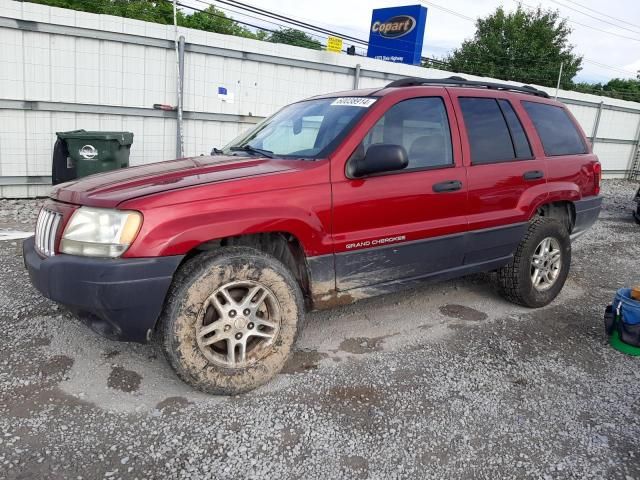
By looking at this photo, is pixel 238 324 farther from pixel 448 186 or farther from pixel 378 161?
pixel 448 186

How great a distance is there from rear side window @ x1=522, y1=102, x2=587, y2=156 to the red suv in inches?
1.6

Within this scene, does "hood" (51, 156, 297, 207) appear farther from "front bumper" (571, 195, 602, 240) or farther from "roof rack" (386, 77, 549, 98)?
"front bumper" (571, 195, 602, 240)

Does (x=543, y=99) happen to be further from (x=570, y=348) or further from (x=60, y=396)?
(x=60, y=396)

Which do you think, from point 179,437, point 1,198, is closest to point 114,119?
point 1,198

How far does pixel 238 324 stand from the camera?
2760 millimetres

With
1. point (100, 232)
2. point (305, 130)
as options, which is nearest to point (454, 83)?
point (305, 130)

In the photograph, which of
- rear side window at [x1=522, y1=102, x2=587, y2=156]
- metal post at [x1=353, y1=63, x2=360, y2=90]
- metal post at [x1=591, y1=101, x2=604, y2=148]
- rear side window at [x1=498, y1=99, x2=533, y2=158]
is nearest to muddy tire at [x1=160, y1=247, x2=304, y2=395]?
rear side window at [x1=498, y1=99, x2=533, y2=158]

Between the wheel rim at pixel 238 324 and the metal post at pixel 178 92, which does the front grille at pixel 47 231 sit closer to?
the wheel rim at pixel 238 324

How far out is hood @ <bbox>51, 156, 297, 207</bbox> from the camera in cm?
259

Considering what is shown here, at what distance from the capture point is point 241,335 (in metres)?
2.79

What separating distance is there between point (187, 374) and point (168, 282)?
533 millimetres

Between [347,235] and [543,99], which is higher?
[543,99]

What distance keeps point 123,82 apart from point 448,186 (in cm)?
659

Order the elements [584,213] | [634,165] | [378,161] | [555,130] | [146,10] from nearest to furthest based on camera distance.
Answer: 1. [378,161]
2. [555,130]
3. [584,213]
4. [634,165]
5. [146,10]
